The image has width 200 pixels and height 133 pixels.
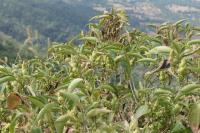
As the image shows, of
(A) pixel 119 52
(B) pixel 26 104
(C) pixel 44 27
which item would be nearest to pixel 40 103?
(B) pixel 26 104

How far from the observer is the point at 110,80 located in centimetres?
311

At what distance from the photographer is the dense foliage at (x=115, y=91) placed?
207 cm

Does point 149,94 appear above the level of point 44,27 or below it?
above

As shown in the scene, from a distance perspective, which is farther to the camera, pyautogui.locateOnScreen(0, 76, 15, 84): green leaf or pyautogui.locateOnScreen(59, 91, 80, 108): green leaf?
pyautogui.locateOnScreen(0, 76, 15, 84): green leaf

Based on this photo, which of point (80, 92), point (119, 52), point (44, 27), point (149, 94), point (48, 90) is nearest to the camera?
point (80, 92)

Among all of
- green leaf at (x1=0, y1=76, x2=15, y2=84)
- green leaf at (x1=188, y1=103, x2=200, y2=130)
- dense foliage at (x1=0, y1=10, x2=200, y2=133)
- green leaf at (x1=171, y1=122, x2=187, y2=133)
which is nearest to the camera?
green leaf at (x1=188, y1=103, x2=200, y2=130)

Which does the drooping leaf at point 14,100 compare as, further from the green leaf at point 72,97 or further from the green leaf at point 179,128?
the green leaf at point 179,128

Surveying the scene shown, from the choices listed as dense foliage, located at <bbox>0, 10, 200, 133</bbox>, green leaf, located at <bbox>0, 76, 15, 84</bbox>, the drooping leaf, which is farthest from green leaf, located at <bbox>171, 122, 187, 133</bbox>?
green leaf, located at <bbox>0, 76, 15, 84</bbox>

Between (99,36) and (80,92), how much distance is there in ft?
4.25

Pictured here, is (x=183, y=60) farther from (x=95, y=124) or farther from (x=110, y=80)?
(x=110, y=80)

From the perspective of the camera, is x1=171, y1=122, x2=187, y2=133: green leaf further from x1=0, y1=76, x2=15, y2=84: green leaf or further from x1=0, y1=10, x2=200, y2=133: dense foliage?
x1=0, y1=76, x2=15, y2=84: green leaf

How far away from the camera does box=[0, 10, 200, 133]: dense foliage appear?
6.80ft

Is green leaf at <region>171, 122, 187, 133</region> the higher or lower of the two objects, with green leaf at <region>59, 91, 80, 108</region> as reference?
lower

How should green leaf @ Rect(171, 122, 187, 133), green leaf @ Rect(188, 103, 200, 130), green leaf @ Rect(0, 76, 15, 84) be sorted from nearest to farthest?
green leaf @ Rect(188, 103, 200, 130)
green leaf @ Rect(171, 122, 187, 133)
green leaf @ Rect(0, 76, 15, 84)
